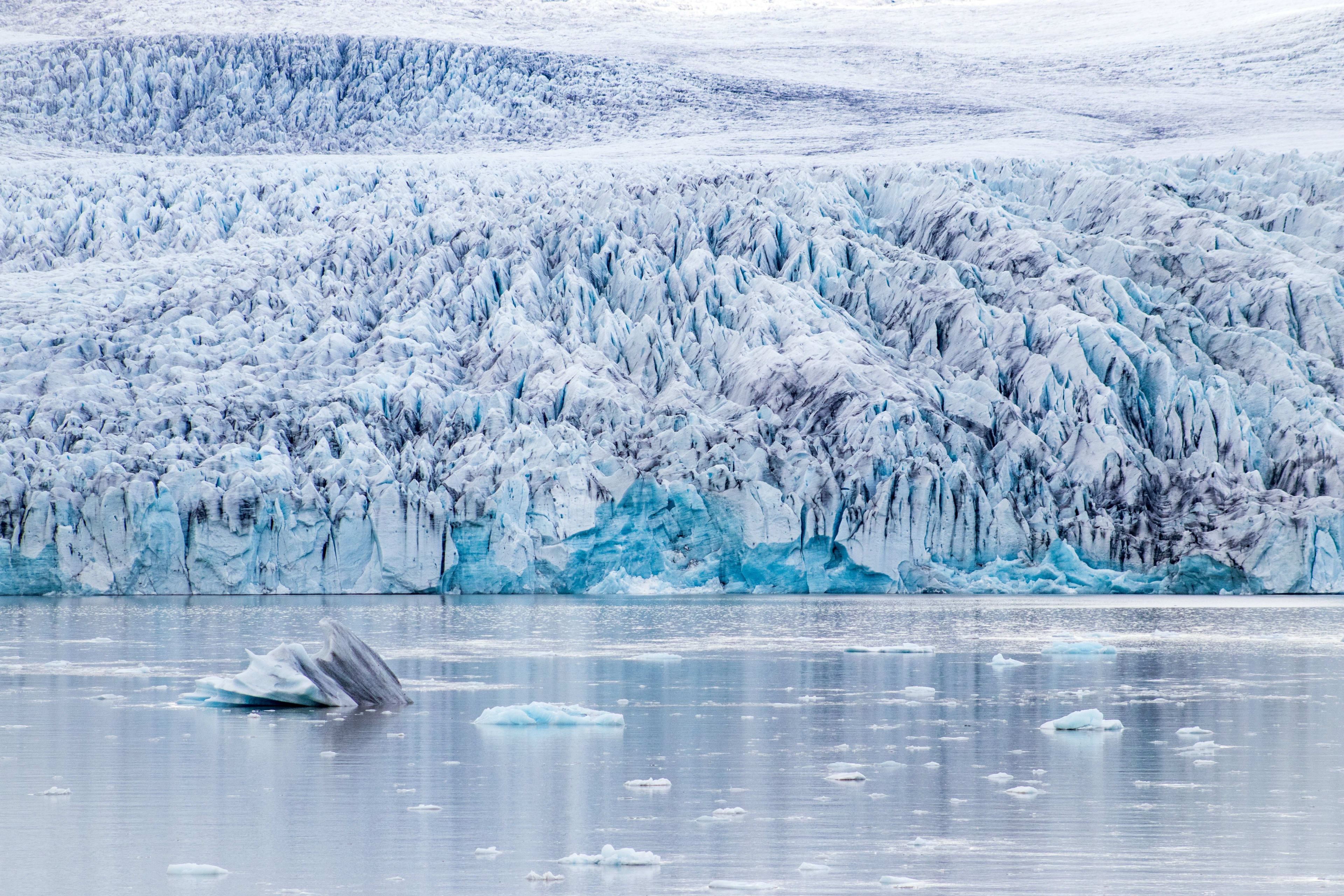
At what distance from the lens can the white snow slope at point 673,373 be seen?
76.7ft

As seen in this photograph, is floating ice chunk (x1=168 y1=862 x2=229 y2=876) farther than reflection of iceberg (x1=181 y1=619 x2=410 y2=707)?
No

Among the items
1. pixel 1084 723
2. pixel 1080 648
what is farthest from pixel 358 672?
pixel 1080 648

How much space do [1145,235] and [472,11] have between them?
28.3 metres

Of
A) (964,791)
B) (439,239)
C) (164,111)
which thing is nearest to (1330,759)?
(964,791)

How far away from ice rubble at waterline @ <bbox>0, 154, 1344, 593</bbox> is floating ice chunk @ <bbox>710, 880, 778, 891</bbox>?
18.5 metres

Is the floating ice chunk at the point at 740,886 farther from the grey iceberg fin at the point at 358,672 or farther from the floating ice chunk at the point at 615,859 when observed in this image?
the grey iceberg fin at the point at 358,672

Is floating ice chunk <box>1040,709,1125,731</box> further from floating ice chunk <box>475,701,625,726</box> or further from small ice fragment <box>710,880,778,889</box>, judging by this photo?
small ice fragment <box>710,880,778,889</box>

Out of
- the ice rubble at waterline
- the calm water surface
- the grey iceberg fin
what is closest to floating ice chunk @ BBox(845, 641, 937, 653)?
the calm water surface

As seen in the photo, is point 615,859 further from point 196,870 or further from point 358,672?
point 358,672

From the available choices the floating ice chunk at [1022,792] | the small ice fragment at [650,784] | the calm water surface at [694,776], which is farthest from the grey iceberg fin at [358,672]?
the floating ice chunk at [1022,792]

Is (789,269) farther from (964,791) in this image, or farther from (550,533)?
(964,791)

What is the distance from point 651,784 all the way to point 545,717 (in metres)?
2.31

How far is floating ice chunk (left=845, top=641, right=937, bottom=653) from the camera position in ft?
47.2

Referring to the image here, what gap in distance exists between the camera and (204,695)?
33.0 ft
